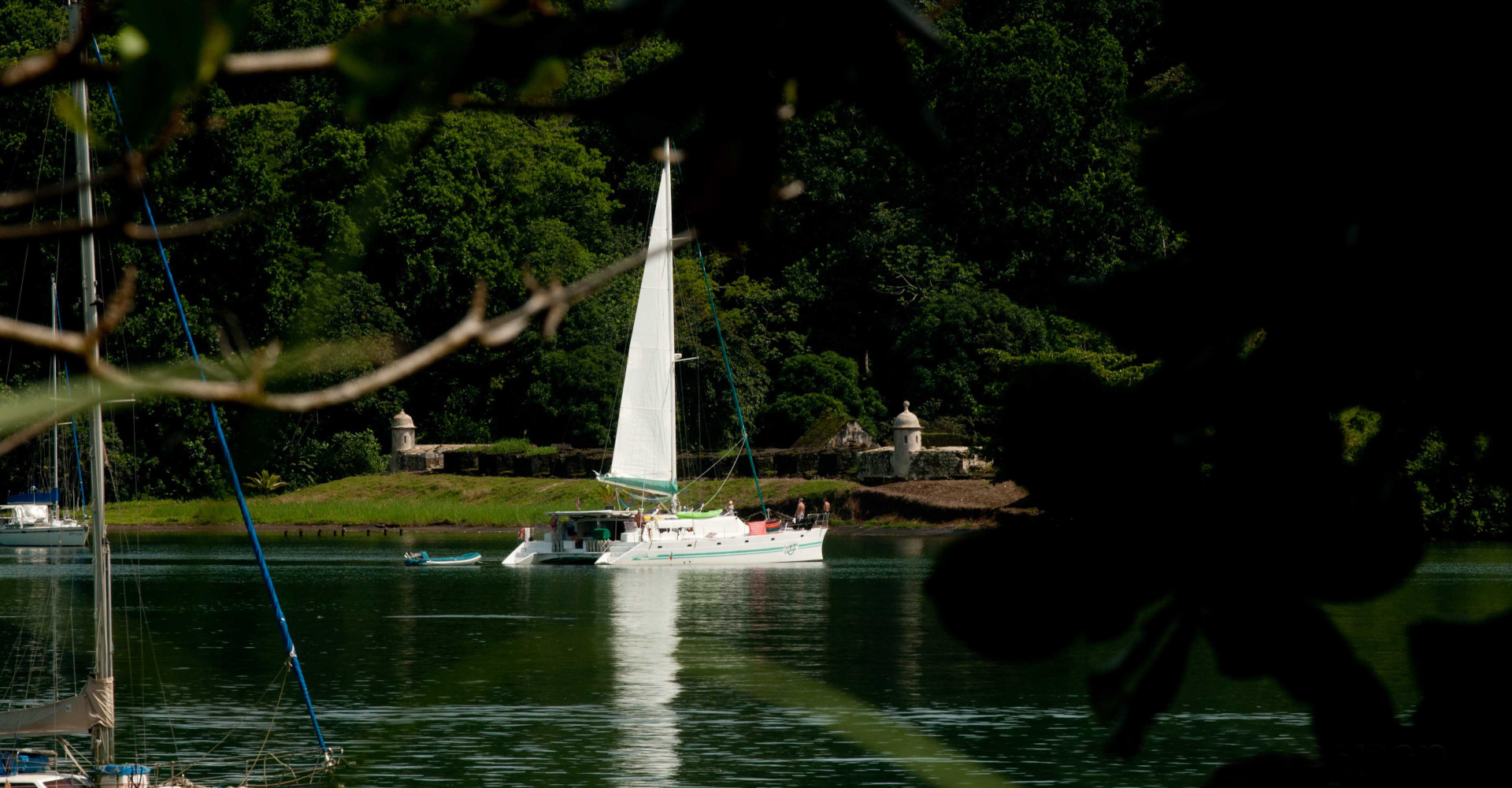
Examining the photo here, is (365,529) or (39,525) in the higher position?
(39,525)

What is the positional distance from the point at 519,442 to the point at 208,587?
1931cm

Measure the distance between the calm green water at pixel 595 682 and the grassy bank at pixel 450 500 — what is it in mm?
13289

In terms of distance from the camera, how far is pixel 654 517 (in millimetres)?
45125

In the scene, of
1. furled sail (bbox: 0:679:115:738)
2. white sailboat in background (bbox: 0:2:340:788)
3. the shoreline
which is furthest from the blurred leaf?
the shoreline

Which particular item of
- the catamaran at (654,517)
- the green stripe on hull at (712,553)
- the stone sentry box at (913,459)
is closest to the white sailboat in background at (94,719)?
the catamaran at (654,517)

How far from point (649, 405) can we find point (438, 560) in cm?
805

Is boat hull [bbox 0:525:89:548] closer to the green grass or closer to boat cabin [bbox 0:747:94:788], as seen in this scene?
the green grass

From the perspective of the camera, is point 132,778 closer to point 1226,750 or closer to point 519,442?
point 1226,750

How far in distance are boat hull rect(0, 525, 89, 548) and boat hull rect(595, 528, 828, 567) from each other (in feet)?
63.9

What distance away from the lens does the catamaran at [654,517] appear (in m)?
42.8

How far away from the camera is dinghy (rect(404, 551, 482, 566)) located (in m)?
45.0

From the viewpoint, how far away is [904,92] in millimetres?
1006

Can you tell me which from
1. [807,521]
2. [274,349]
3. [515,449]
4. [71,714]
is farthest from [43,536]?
[274,349]

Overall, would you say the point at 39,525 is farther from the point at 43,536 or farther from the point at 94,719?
the point at 94,719
